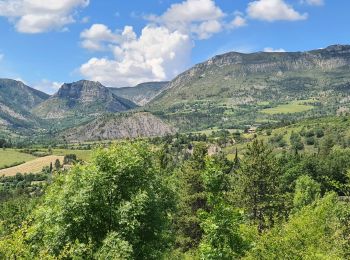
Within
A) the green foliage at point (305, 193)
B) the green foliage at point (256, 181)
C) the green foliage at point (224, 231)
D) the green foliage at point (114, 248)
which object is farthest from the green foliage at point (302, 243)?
the green foliage at point (305, 193)

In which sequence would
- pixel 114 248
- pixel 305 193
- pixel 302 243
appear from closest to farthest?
pixel 114 248 < pixel 302 243 < pixel 305 193

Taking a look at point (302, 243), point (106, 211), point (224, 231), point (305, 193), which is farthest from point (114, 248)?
point (305, 193)

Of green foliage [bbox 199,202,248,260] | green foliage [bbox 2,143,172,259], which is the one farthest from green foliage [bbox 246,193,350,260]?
green foliage [bbox 2,143,172,259]

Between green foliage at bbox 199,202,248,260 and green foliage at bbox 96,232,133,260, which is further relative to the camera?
green foliage at bbox 96,232,133,260

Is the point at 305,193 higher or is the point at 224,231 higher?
the point at 224,231

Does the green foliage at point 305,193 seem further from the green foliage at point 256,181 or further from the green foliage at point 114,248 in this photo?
the green foliage at point 114,248

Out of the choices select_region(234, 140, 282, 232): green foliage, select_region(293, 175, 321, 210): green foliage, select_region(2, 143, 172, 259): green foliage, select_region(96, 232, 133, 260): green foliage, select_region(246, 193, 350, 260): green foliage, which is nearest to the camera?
select_region(96, 232, 133, 260): green foliage

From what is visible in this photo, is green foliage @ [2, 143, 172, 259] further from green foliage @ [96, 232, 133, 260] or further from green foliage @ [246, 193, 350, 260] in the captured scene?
green foliage @ [246, 193, 350, 260]

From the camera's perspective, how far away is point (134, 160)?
3600cm

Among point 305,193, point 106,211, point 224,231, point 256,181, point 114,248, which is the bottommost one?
point 305,193

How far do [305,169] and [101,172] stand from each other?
132 metres

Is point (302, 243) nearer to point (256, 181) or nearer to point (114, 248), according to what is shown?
point (114, 248)

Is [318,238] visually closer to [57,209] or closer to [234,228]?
[234,228]

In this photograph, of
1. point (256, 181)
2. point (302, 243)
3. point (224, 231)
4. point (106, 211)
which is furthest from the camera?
point (256, 181)
